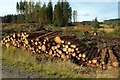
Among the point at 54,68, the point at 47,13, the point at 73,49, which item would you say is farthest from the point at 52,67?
the point at 47,13

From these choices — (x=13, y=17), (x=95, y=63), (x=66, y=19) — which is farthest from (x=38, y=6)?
(x=95, y=63)

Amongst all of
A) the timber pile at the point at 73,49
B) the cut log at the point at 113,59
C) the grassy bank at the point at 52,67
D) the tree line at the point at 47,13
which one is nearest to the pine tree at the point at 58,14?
the tree line at the point at 47,13

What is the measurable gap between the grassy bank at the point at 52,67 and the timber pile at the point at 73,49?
0.30 meters

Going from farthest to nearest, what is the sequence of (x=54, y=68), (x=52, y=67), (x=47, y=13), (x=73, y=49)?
(x=47, y=13), (x=73, y=49), (x=52, y=67), (x=54, y=68)

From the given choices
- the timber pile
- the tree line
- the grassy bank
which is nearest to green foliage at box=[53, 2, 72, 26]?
the tree line

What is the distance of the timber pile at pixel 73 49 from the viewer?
402 inches

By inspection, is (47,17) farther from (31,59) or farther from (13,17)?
(31,59)

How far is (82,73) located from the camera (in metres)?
9.52

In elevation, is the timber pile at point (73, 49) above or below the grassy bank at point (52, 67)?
above

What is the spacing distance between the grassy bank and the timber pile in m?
0.30

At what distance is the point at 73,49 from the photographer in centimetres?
1100

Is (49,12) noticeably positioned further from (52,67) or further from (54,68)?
(54,68)

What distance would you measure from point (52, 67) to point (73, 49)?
3.83 feet

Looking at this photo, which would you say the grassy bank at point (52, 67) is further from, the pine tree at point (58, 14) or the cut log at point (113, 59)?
the pine tree at point (58, 14)
